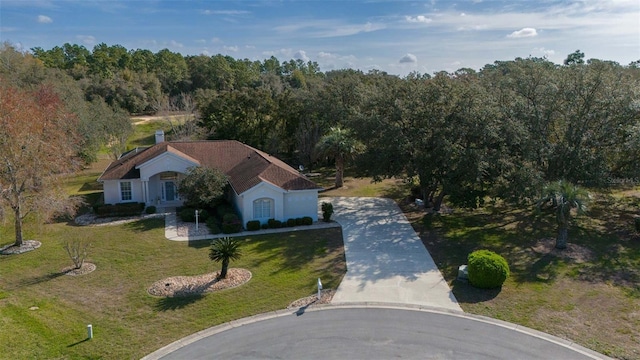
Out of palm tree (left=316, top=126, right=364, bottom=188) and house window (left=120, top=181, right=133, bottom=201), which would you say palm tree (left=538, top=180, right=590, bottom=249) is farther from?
house window (left=120, top=181, right=133, bottom=201)

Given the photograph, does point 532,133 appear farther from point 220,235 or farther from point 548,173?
point 220,235

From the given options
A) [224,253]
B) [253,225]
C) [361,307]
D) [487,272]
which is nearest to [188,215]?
[253,225]

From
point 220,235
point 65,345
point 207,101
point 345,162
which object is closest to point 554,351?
point 65,345

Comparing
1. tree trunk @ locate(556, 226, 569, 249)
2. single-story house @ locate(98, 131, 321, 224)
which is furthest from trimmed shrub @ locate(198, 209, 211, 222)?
tree trunk @ locate(556, 226, 569, 249)

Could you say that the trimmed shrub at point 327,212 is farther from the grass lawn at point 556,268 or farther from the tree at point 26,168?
the tree at point 26,168

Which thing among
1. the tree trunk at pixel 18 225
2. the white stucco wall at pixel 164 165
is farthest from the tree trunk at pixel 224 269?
the white stucco wall at pixel 164 165
